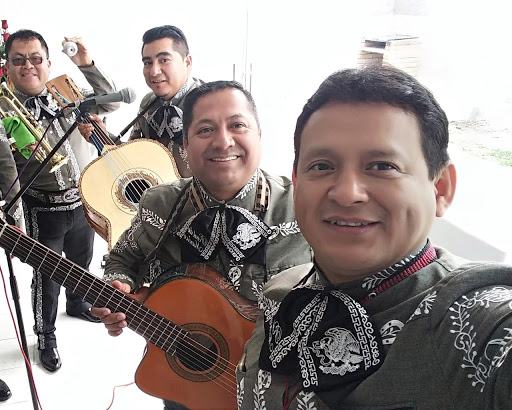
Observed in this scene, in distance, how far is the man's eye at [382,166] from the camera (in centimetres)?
60

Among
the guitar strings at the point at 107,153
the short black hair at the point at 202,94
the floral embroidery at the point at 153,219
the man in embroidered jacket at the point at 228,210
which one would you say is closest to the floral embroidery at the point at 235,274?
the man in embroidered jacket at the point at 228,210

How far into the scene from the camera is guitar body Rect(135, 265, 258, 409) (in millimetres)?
1205

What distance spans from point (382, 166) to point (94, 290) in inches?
38.7

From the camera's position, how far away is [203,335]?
124cm

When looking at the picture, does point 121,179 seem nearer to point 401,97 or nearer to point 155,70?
point 155,70

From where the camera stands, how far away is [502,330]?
1.67ft

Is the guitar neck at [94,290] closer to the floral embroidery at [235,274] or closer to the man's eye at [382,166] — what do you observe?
the floral embroidery at [235,274]

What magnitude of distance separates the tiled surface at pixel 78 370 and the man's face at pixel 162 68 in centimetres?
131

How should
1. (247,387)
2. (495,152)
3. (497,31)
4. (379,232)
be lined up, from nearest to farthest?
(379,232) → (247,387) → (497,31) → (495,152)

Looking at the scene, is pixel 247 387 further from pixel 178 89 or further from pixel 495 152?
pixel 178 89

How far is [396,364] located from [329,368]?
92mm

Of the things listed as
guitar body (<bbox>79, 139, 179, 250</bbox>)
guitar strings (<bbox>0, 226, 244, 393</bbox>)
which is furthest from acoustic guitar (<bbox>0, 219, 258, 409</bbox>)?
guitar body (<bbox>79, 139, 179, 250</bbox>)

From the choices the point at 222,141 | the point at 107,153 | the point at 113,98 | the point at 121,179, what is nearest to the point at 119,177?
the point at 121,179

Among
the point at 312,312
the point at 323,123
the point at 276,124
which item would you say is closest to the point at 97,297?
the point at 312,312
